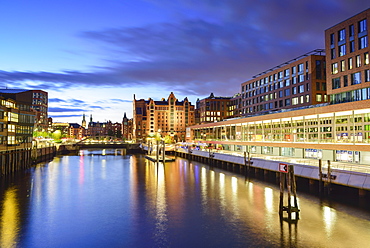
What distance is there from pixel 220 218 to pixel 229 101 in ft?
562

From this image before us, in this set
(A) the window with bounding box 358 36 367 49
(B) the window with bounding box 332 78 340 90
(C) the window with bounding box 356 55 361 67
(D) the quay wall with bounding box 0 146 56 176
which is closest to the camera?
(D) the quay wall with bounding box 0 146 56 176

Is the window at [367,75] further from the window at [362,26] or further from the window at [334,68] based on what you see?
the window at [362,26]

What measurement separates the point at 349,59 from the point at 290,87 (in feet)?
109

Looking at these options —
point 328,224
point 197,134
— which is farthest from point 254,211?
point 197,134

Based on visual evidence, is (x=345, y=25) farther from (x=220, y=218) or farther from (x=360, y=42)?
(x=220, y=218)

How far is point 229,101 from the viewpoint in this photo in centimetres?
19938

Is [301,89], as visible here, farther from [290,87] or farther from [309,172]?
[309,172]

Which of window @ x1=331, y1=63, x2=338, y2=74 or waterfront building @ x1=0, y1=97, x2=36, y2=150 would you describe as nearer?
waterfront building @ x1=0, y1=97, x2=36, y2=150

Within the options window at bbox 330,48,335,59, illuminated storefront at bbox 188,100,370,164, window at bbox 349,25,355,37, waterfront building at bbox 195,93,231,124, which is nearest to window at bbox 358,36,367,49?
window at bbox 349,25,355,37

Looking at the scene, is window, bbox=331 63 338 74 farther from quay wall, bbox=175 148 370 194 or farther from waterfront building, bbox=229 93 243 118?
waterfront building, bbox=229 93 243 118

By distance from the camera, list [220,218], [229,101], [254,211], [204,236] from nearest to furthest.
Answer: [204,236]
[220,218]
[254,211]
[229,101]

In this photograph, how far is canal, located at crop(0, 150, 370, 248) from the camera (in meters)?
25.8

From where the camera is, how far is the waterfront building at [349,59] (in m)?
59.9

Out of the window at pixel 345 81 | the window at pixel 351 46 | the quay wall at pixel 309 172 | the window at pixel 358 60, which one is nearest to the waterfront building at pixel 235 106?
the quay wall at pixel 309 172
